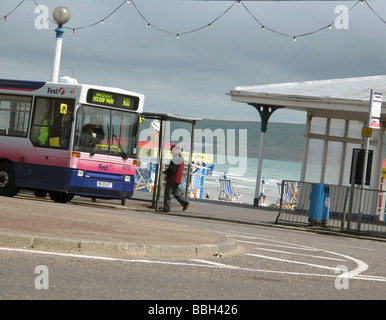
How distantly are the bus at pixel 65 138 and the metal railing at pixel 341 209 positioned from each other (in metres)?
4.87

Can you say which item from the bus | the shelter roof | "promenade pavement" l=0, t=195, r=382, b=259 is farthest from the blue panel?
the shelter roof

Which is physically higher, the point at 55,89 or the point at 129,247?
the point at 55,89

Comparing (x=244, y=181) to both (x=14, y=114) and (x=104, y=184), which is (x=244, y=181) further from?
(x=14, y=114)

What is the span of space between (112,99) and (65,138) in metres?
1.80

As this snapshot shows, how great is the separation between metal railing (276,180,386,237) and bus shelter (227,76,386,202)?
17.8 ft

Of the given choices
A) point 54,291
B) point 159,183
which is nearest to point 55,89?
point 159,183

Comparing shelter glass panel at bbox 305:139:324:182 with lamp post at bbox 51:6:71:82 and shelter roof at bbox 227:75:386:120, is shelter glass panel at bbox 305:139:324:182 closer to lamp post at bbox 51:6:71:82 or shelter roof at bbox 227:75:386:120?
shelter roof at bbox 227:75:386:120

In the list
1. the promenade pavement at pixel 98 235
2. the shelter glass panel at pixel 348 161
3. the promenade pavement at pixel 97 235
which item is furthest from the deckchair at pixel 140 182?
the promenade pavement at pixel 97 235

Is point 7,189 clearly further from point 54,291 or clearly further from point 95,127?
point 54,291

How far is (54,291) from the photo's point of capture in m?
7.84

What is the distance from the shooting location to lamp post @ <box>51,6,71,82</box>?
26.9 meters

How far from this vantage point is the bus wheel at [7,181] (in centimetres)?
2191

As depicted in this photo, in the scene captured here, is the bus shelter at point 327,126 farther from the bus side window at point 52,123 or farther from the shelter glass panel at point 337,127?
the bus side window at point 52,123
